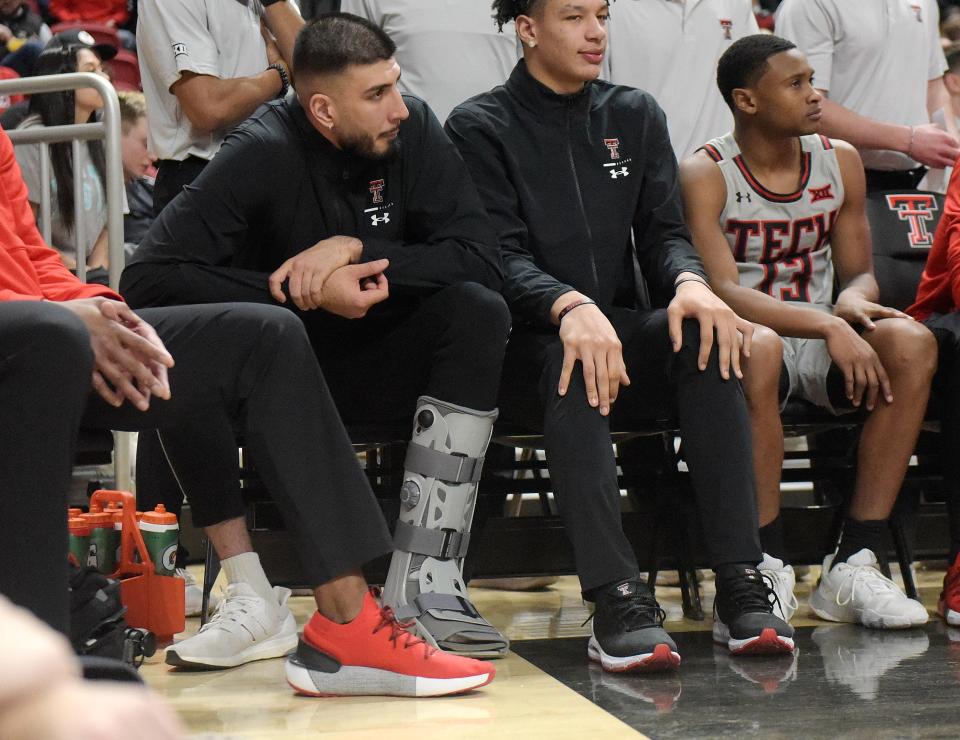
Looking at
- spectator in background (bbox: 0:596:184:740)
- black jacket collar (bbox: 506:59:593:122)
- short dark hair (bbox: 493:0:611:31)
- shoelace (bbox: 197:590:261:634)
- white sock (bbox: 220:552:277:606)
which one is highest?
short dark hair (bbox: 493:0:611:31)

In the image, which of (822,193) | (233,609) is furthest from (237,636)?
(822,193)

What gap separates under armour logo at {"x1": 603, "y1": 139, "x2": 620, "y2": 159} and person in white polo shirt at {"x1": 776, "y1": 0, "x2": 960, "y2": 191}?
112 cm

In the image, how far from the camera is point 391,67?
259 cm

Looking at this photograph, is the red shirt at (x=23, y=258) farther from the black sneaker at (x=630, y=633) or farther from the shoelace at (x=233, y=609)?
the black sneaker at (x=630, y=633)

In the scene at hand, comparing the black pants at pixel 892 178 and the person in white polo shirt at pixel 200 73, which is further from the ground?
the person in white polo shirt at pixel 200 73

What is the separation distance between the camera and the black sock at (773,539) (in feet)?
9.31

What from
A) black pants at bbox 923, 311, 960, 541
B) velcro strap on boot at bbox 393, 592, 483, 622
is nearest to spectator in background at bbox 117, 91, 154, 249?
velcro strap on boot at bbox 393, 592, 483, 622

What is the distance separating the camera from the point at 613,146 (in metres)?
2.91

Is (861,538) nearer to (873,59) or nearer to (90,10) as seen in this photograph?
(873,59)

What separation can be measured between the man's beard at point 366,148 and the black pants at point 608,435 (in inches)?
19.3

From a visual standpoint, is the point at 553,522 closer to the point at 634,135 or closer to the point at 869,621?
the point at 869,621

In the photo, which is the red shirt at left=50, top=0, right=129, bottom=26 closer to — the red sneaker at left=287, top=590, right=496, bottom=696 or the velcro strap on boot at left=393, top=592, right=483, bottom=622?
the velcro strap on boot at left=393, top=592, right=483, bottom=622

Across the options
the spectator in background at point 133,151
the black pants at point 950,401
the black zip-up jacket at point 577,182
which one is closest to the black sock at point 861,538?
the black pants at point 950,401

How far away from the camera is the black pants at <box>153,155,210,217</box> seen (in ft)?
10.6
